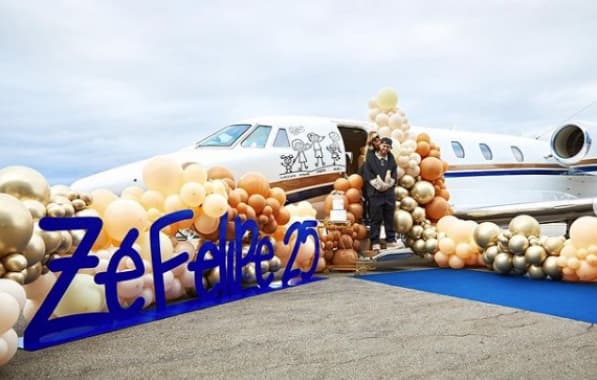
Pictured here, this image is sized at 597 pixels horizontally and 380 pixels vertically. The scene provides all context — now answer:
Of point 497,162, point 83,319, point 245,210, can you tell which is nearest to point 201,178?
point 245,210

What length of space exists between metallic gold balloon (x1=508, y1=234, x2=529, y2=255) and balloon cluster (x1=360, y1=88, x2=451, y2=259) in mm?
1491

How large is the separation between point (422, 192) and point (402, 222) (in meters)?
0.66

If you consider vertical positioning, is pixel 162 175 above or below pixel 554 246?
above

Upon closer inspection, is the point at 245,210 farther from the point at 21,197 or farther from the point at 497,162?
the point at 497,162

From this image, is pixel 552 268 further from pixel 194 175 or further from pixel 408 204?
pixel 194 175

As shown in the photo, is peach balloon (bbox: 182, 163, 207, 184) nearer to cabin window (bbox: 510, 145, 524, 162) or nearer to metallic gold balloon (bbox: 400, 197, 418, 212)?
metallic gold balloon (bbox: 400, 197, 418, 212)

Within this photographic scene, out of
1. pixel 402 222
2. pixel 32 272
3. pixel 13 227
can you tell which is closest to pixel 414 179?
pixel 402 222

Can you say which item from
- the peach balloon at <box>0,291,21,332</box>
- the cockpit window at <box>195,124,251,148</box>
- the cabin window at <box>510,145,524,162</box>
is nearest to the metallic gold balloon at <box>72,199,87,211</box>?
the peach balloon at <box>0,291,21,332</box>

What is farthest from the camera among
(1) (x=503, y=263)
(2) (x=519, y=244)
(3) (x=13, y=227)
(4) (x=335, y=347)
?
(1) (x=503, y=263)

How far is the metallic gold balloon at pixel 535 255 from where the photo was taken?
21.3 ft

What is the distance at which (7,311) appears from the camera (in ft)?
9.77

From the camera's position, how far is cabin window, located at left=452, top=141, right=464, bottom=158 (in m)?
12.0

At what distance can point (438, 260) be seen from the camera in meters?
8.09

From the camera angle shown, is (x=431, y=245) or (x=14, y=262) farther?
(x=431, y=245)
